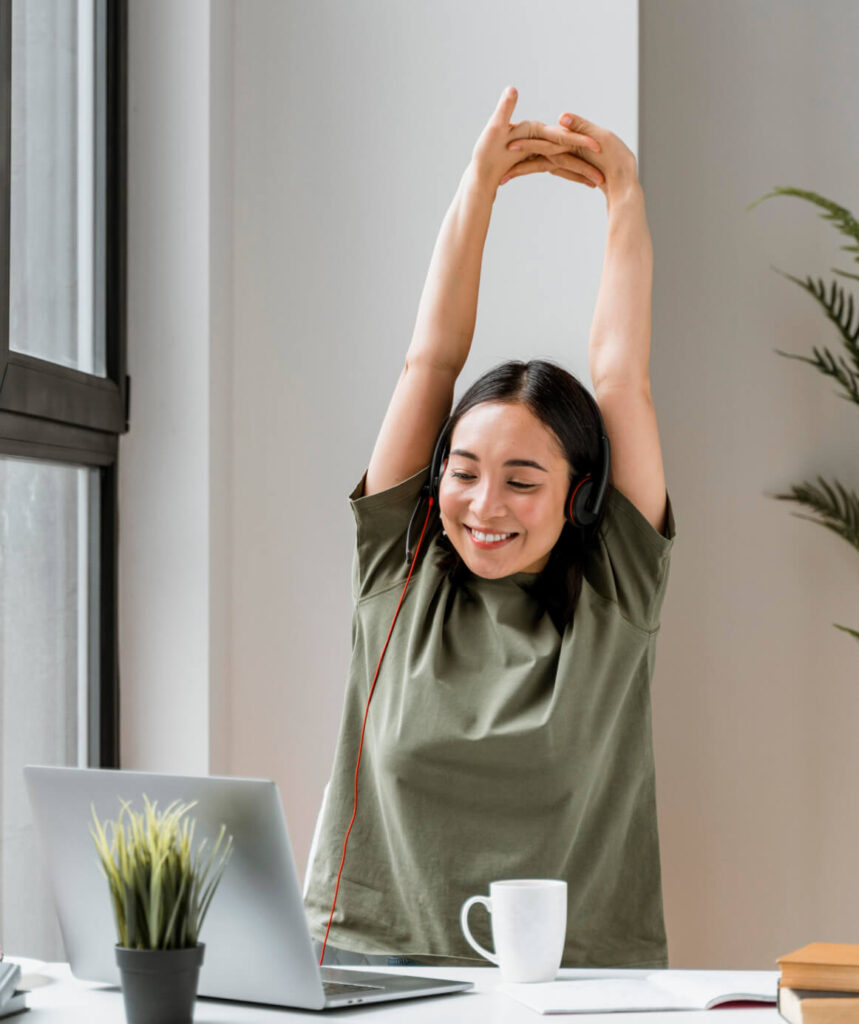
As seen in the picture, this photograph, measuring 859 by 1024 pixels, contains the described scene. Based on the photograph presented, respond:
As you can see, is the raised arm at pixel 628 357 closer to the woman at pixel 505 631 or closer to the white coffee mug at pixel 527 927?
the woman at pixel 505 631

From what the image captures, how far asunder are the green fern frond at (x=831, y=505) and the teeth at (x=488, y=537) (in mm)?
809

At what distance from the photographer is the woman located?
1.46 metres

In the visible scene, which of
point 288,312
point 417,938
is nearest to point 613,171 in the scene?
point 288,312

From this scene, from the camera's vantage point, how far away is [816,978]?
840mm

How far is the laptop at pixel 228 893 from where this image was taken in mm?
890

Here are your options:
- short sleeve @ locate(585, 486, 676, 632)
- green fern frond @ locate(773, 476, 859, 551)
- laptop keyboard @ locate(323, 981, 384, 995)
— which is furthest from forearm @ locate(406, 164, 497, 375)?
laptop keyboard @ locate(323, 981, 384, 995)

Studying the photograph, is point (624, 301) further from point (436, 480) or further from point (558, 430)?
point (436, 480)

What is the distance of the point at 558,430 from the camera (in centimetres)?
154

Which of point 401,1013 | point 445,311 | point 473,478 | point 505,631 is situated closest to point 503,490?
point 473,478

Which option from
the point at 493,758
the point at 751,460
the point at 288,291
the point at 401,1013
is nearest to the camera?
the point at 401,1013

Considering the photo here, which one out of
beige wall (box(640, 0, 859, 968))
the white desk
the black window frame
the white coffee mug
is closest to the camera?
the white desk

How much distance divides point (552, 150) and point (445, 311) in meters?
0.28

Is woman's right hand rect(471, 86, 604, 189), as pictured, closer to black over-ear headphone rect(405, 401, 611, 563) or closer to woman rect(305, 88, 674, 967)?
woman rect(305, 88, 674, 967)

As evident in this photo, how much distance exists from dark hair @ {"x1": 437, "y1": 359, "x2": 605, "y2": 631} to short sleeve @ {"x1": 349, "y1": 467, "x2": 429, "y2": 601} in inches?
2.7
